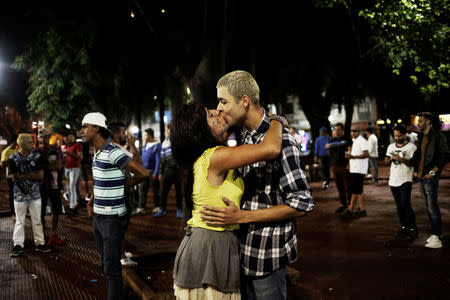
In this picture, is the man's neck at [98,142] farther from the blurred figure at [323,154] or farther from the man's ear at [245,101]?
the blurred figure at [323,154]

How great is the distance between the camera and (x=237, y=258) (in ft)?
7.66

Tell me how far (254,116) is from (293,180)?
1.62 feet

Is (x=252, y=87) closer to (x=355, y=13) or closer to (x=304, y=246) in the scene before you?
(x=304, y=246)

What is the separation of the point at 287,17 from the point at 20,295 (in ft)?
41.6

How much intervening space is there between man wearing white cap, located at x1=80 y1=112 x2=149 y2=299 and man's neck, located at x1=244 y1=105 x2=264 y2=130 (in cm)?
209

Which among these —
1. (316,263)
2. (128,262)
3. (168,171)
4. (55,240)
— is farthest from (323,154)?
(128,262)

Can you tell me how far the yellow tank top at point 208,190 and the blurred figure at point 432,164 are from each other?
5495 mm

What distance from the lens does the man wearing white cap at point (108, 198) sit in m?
4.03

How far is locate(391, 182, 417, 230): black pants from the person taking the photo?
7270 mm

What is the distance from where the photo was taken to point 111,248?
4.00 m

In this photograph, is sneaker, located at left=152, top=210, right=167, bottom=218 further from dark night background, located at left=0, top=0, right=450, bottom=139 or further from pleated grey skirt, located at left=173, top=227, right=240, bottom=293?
pleated grey skirt, located at left=173, top=227, right=240, bottom=293

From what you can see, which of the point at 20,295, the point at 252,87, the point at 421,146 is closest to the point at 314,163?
the point at 421,146

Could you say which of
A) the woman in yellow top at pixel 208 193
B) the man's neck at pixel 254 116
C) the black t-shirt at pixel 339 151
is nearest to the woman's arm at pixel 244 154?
the woman in yellow top at pixel 208 193

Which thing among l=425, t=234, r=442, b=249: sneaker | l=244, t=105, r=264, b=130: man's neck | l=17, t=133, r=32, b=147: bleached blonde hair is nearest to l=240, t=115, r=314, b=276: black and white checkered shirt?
l=244, t=105, r=264, b=130: man's neck
